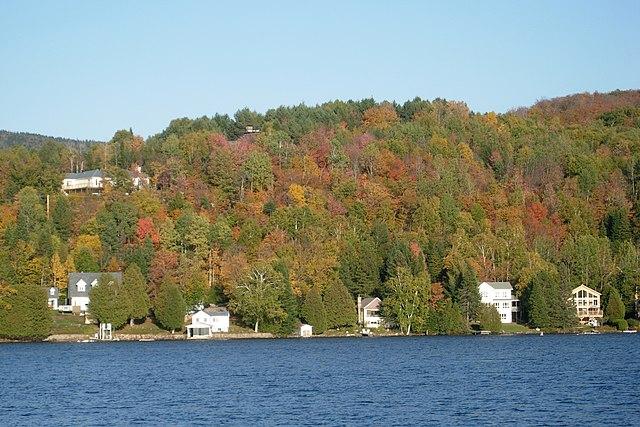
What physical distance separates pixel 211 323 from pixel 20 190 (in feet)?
138

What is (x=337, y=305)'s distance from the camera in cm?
10206

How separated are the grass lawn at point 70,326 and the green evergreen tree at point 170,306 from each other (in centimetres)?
684

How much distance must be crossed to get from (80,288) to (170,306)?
13385 millimetres

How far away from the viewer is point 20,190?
13112 centimetres

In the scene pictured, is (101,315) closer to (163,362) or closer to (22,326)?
(22,326)

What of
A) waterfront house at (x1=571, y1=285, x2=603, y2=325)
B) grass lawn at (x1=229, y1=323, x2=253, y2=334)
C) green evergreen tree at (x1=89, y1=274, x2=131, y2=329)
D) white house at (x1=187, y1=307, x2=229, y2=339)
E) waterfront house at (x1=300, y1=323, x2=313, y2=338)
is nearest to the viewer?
green evergreen tree at (x1=89, y1=274, x2=131, y2=329)

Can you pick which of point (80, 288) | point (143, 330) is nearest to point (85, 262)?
point (80, 288)

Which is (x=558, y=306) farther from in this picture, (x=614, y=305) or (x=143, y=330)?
(x=143, y=330)

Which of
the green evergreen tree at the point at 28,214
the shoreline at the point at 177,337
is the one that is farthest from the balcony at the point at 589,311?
the green evergreen tree at the point at 28,214

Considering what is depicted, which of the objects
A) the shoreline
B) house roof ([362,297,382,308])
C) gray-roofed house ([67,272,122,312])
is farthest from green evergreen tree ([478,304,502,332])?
gray-roofed house ([67,272,122,312])

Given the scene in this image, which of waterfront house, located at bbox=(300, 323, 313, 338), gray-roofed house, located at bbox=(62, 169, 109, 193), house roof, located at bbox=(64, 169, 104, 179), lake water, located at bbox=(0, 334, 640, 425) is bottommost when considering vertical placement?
lake water, located at bbox=(0, 334, 640, 425)

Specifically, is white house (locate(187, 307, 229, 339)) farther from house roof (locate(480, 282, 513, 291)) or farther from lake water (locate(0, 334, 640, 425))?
house roof (locate(480, 282, 513, 291))

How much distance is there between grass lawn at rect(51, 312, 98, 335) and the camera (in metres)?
100

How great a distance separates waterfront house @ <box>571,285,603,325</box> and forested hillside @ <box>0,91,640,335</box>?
57.5 inches
